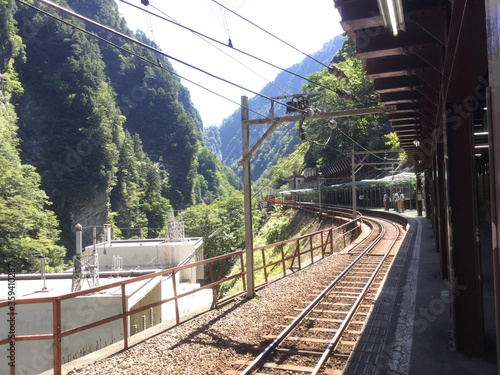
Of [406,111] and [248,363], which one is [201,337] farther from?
[406,111]

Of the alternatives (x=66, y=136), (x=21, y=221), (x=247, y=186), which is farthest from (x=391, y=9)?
(x=66, y=136)

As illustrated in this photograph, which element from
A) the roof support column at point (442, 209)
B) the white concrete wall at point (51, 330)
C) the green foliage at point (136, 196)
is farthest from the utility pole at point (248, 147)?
the green foliage at point (136, 196)

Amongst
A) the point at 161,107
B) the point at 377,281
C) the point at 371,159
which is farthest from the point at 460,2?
the point at 161,107

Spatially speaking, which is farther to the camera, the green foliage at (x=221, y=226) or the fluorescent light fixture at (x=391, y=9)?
the green foliage at (x=221, y=226)

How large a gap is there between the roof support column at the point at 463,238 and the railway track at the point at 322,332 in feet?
5.52

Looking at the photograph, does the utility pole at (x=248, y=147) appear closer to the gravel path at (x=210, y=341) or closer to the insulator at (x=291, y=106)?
the insulator at (x=291, y=106)

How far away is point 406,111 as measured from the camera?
915 centimetres

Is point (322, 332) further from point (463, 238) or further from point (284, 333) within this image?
point (463, 238)

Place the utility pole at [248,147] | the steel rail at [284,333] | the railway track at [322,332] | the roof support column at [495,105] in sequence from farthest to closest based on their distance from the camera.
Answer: the utility pole at [248,147], the railway track at [322,332], the steel rail at [284,333], the roof support column at [495,105]

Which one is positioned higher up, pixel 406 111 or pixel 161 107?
pixel 161 107

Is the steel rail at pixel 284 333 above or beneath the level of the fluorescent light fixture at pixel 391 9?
beneath

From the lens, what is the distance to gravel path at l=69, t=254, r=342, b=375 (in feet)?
18.6

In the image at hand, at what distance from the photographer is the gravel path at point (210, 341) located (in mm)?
5664

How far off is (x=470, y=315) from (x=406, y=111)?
524 centimetres
